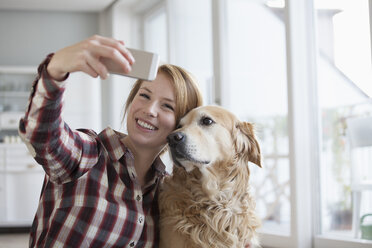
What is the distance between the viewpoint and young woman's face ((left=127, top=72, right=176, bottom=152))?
139 cm

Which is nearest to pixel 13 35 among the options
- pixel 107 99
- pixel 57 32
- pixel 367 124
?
pixel 57 32

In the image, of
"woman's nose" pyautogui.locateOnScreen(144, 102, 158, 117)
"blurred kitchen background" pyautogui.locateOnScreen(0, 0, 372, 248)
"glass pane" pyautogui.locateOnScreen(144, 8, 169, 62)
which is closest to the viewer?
"woman's nose" pyautogui.locateOnScreen(144, 102, 158, 117)

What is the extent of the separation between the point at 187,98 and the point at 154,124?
0.21 meters

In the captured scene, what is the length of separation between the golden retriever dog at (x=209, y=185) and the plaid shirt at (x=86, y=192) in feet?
0.32

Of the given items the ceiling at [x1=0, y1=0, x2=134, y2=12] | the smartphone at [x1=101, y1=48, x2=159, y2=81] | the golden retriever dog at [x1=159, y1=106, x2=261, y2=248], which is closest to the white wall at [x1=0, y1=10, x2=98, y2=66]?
the ceiling at [x1=0, y1=0, x2=134, y2=12]

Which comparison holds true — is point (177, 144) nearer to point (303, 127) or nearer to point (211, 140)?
point (211, 140)

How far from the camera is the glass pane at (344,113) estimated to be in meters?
2.85

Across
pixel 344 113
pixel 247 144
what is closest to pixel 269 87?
pixel 344 113

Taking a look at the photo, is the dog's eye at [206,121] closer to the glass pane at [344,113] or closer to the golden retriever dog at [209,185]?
the golden retriever dog at [209,185]

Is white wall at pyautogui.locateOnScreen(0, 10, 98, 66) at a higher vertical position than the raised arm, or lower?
higher

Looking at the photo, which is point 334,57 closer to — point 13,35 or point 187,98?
point 187,98

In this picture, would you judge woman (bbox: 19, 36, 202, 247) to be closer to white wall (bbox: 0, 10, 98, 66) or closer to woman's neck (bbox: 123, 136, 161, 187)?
woman's neck (bbox: 123, 136, 161, 187)

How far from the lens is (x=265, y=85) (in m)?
3.83

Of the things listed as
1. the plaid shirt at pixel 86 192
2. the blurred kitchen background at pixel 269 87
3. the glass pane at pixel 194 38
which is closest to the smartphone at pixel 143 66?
the plaid shirt at pixel 86 192
